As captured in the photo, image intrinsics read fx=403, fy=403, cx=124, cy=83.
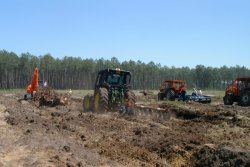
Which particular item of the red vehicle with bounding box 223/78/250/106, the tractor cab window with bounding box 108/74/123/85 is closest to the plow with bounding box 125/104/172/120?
the tractor cab window with bounding box 108/74/123/85

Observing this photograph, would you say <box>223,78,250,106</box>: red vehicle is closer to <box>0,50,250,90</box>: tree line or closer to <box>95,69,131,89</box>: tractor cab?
<box>95,69,131,89</box>: tractor cab

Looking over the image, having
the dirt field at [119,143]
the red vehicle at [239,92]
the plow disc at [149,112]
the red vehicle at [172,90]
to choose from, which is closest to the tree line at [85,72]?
the red vehicle at [172,90]

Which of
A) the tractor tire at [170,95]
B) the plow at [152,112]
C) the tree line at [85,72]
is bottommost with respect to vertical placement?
the plow at [152,112]

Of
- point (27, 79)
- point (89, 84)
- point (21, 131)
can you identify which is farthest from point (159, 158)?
point (89, 84)

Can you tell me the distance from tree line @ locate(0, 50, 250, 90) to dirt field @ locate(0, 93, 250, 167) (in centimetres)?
5770

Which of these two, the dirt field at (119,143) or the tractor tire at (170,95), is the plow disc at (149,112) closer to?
the dirt field at (119,143)

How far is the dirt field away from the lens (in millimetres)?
8758

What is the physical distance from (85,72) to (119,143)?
74.9 metres

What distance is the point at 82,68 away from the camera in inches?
3366

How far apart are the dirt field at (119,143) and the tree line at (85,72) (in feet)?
189

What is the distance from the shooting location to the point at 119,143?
10852mm

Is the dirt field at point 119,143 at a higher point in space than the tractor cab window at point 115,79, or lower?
lower

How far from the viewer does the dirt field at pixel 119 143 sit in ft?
28.7

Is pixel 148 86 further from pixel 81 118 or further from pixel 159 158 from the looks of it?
pixel 159 158
